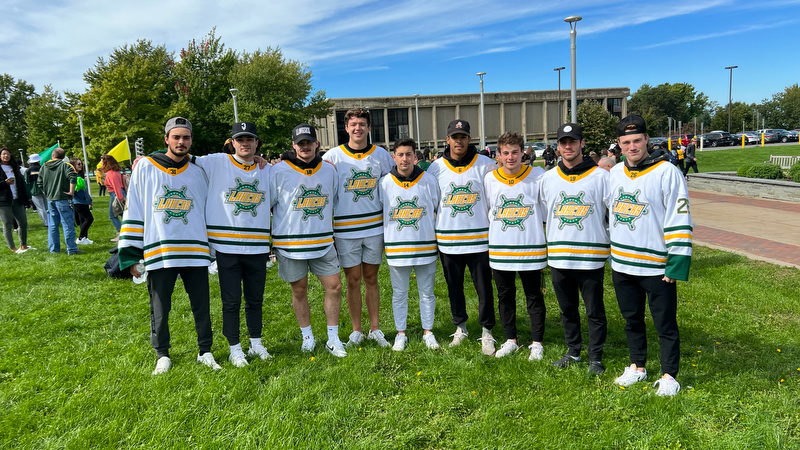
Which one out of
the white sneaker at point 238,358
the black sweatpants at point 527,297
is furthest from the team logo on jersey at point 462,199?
the white sneaker at point 238,358

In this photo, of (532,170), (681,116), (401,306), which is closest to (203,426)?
(401,306)

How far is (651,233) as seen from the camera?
359cm

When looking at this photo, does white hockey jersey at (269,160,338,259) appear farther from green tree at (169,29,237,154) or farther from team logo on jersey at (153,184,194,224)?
green tree at (169,29,237,154)

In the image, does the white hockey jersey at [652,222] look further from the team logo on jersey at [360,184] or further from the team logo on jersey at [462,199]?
the team logo on jersey at [360,184]

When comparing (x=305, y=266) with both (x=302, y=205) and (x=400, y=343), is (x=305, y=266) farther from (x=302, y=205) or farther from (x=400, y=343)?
(x=400, y=343)

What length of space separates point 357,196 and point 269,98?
31843 mm

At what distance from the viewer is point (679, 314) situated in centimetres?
550

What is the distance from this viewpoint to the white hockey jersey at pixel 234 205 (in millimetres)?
4246

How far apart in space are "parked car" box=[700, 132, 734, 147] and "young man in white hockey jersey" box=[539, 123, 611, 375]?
150 feet

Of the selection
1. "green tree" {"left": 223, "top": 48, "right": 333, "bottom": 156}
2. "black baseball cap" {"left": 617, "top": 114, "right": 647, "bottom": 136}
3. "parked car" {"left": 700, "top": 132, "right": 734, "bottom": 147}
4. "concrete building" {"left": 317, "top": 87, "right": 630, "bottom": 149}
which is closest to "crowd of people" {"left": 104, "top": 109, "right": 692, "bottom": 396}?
"black baseball cap" {"left": 617, "top": 114, "right": 647, "bottom": 136}

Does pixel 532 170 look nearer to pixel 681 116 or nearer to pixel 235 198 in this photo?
pixel 235 198

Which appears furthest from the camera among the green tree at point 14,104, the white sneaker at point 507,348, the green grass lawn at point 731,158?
the green tree at point 14,104

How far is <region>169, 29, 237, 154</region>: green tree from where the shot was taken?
36.0 meters

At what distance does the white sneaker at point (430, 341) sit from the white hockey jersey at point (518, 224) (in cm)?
101
